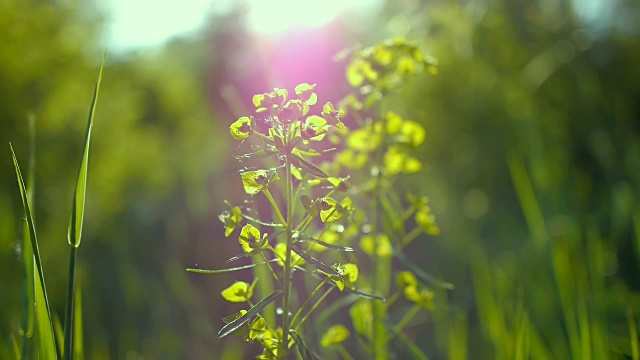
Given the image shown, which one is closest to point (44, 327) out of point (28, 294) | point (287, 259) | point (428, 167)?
point (28, 294)

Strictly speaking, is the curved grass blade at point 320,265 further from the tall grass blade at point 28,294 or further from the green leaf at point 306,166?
the tall grass blade at point 28,294

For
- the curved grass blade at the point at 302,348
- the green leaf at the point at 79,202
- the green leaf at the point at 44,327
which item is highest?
the green leaf at the point at 79,202

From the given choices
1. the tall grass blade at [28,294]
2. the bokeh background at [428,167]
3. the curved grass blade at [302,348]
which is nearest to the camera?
the curved grass blade at [302,348]

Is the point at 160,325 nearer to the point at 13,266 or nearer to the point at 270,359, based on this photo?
the point at 13,266

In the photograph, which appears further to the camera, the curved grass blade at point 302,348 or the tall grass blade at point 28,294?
the tall grass blade at point 28,294

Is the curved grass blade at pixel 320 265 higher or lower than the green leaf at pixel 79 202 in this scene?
lower

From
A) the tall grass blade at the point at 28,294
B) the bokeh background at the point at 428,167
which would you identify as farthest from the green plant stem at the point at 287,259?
the bokeh background at the point at 428,167

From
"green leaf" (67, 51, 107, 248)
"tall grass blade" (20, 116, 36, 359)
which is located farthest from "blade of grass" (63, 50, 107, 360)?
"tall grass blade" (20, 116, 36, 359)

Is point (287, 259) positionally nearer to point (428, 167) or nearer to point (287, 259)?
point (287, 259)
